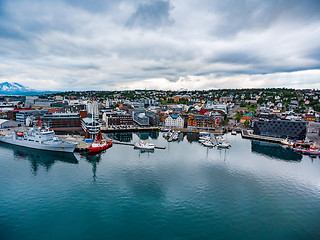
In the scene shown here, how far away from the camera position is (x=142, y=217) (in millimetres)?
14297

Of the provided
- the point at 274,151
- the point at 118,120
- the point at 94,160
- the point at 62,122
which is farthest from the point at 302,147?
the point at 62,122

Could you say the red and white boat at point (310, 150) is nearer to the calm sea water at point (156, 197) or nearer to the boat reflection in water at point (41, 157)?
the calm sea water at point (156, 197)

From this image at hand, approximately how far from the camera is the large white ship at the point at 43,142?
29.1 meters

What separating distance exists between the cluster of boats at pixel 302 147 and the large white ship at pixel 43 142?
38701 mm

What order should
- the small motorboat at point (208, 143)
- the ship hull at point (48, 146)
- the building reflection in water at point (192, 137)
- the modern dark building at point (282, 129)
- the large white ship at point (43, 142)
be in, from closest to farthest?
the ship hull at point (48, 146) < the large white ship at point (43, 142) < the small motorboat at point (208, 143) < the modern dark building at point (282, 129) < the building reflection in water at point (192, 137)

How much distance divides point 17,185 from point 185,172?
17832 mm

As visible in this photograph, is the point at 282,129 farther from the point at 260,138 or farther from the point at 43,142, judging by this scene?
the point at 43,142

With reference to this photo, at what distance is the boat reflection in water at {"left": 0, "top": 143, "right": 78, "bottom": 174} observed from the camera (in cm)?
2452

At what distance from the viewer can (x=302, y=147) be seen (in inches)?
1368

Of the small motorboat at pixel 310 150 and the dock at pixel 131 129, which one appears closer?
the small motorboat at pixel 310 150

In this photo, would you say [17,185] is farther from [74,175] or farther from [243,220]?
[243,220]

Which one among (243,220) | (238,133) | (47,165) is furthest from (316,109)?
(47,165)

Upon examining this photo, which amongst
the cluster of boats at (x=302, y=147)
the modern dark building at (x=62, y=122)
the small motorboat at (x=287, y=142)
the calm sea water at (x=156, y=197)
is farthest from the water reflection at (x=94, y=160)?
the small motorboat at (x=287, y=142)

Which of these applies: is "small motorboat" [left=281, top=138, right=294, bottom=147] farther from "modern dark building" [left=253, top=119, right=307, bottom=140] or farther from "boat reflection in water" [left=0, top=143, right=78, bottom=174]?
"boat reflection in water" [left=0, top=143, right=78, bottom=174]
